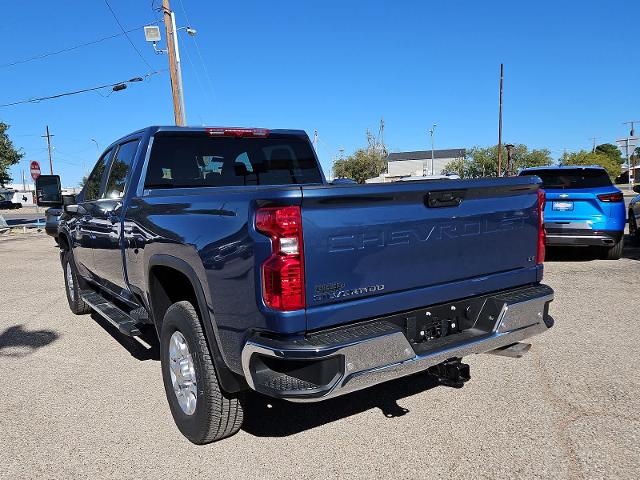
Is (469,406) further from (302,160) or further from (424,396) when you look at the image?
(302,160)

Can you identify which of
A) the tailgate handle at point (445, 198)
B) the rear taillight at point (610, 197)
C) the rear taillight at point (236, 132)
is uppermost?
the rear taillight at point (236, 132)

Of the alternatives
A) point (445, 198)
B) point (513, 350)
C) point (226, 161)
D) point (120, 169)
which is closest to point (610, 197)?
point (513, 350)

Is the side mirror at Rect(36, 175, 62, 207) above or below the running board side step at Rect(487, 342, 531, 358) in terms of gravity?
above

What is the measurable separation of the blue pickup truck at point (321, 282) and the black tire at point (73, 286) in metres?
2.60

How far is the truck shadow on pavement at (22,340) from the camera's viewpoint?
5211mm

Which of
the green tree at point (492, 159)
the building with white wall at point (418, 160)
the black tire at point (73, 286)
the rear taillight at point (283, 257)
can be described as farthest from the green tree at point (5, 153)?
the building with white wall at point (418, 160)

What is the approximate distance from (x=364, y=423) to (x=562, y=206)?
21.9 feet

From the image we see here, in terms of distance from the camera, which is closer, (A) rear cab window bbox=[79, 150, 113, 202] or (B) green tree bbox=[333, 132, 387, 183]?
(A) rear cab window bbox=[79, 150, 113, 202]

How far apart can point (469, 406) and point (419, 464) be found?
86 cm

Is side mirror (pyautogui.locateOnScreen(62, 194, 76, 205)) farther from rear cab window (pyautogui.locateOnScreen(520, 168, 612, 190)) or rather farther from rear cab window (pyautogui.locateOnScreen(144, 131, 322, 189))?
rear cab window (pyautogui.locateOnScreen(520, 168, 612, 190))

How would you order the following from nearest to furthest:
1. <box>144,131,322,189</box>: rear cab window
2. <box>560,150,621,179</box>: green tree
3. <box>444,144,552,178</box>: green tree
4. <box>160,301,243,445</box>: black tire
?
<box>160,301,243,445</box>: black tire → <box>144,131,322,189</box>: rear cab window → <box>560,150,621,179</box>: green tree → <box>444,144,552,178</box>: green tree

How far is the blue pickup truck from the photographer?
8.05 ft

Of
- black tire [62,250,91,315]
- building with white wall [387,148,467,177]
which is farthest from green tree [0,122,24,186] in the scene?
building with white wall [387,148,467,177]

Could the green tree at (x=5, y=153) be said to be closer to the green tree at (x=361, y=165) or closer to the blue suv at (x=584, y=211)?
the blue suv at (x=584, y=211)
